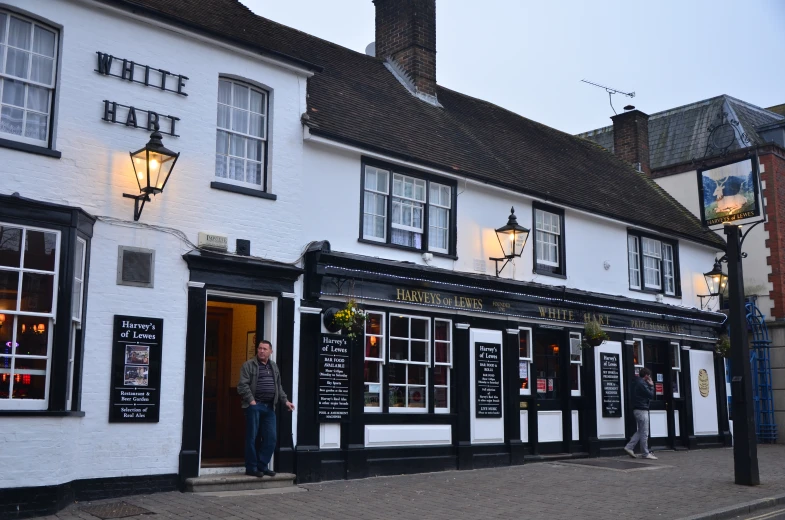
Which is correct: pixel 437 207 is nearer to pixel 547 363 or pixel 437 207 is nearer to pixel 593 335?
pixel 547 363

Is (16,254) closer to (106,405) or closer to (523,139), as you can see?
(106,405)

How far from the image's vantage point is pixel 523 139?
792 inches

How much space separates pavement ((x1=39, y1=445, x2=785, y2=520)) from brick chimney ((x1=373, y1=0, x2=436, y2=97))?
903 centimetres

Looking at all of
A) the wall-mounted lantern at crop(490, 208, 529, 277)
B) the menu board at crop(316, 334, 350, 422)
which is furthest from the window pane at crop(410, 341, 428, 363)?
the wall-mounted lantern at crop(490, 208, 529, 277)

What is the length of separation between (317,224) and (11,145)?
4.86 metres

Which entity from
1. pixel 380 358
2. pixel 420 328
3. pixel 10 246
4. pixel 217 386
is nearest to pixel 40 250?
pixel 10 246

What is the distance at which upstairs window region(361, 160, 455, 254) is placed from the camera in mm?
13953

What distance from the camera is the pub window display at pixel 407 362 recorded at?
13461 mm

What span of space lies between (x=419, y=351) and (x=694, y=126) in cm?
1850

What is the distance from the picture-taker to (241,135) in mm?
12117

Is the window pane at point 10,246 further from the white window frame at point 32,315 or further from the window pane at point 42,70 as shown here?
the window pane at point 42,70

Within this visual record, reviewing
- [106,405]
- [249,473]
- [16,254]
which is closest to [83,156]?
[16,254]

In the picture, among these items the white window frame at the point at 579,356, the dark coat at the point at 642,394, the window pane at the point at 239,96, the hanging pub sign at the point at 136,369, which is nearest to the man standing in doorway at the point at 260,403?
the hanging pub sign at the point at 136,369

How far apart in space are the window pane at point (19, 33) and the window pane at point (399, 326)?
7.10m
